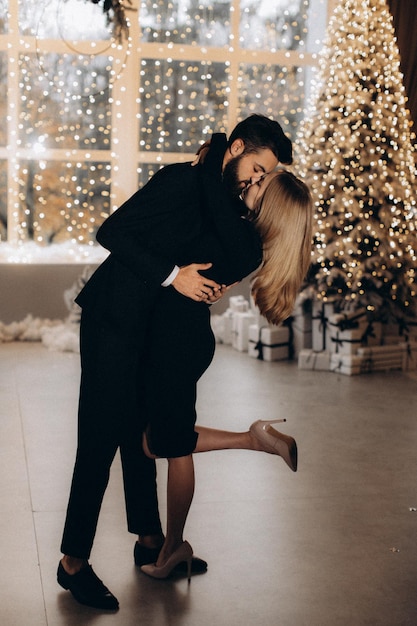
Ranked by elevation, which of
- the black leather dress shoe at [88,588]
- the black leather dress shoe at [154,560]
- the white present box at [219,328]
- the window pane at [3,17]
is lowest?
A: the white present box at [219,328]

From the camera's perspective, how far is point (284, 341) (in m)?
6.52

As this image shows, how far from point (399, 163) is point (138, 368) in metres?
3.93

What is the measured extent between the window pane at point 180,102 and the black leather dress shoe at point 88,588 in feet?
17.5

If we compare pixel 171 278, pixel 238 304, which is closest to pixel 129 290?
pixel 171 278

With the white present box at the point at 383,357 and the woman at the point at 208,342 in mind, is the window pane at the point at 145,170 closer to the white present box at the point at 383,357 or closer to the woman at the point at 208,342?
the white present box at the point at 383,357

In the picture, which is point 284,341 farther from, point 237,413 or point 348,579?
point 348,579

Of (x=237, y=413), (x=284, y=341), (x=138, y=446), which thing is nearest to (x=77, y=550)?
(x=138, y=446)

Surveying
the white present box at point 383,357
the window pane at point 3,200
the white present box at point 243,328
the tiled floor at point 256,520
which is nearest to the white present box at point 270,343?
the white present box at point 243,328

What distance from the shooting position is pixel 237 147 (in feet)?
8.93

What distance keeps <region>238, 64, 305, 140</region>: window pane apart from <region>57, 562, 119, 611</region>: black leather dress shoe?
5526mm

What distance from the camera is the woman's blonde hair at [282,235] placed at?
2.67 meters

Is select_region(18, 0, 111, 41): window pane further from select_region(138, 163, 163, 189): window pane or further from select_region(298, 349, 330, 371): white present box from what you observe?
select_region(298, 349, 330, 371): white present box

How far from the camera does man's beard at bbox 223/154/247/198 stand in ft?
8.95

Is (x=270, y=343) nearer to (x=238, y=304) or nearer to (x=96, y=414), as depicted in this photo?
(x=238, y=304)
